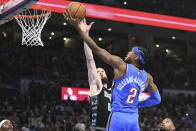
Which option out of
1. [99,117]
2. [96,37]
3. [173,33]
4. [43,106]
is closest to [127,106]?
[99,117]

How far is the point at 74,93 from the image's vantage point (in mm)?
17859

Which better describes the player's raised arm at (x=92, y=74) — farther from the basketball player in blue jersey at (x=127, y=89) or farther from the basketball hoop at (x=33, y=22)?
the basketball hoop at (x=33, y=22)

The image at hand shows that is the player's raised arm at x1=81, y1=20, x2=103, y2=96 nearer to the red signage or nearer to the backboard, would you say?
the backboard

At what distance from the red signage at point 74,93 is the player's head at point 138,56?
13.5 meters

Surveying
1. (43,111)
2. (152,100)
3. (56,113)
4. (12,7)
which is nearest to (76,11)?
(152,100)

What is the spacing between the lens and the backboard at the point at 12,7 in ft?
21.7

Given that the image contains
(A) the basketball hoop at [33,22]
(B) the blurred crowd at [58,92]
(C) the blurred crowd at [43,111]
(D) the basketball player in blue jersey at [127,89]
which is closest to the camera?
(D) the basketball player in blue jersey at [127,89]

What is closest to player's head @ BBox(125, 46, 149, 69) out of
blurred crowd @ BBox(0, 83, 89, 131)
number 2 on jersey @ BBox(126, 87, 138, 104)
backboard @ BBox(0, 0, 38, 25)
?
number 2 on jersey @ BBox(126, 87, 138, 104)

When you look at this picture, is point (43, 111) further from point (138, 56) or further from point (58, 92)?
point (138, 56)

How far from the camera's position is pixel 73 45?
2320cm

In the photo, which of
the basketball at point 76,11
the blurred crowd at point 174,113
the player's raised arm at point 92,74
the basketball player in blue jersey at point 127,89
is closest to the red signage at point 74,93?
the blurred crowd at point 174,113

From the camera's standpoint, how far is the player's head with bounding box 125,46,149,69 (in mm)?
3873

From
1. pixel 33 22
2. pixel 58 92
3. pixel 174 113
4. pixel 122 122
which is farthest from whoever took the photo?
pixel 174 113

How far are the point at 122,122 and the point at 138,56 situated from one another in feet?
2.33
